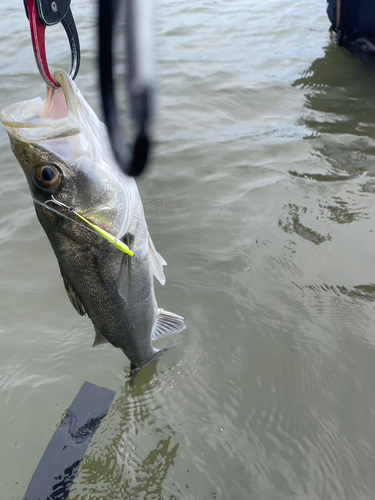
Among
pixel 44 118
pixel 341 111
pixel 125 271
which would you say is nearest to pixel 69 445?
pixel 125 271

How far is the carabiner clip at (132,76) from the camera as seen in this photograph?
97 centimetres

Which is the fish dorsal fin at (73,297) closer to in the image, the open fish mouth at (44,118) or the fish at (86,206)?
the fish at (86,206)

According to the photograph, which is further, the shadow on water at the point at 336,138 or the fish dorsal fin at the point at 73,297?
the shadow on water at the point at 336,138

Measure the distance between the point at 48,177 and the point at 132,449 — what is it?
1601mm

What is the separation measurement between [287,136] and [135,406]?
142 inches

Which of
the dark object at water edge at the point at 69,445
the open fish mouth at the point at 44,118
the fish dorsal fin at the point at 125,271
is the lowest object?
the dark object at water edge at the point at 69,445

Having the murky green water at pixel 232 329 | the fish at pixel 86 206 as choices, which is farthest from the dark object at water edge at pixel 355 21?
the fish at pixel 86 206

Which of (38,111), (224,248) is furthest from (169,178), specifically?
(38,111)

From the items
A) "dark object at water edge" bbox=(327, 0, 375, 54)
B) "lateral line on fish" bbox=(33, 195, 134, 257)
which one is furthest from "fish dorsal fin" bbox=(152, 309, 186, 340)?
"dark object at water edge" bbox=(327, 0, 375, 54)

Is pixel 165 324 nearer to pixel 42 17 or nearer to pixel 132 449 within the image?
pixel 132 449

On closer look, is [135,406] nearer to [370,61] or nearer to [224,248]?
[224,248]

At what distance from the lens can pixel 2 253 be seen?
12.4 ft

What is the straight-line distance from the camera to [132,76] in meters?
1.02

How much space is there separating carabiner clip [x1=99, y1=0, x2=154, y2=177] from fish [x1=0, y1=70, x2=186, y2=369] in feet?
1.45
